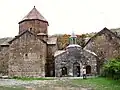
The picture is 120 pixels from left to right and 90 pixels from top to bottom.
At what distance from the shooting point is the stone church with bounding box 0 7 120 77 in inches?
1864

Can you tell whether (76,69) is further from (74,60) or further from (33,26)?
(33,26)

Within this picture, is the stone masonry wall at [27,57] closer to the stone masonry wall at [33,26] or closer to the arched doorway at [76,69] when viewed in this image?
the stone masonry wall at [33,26]

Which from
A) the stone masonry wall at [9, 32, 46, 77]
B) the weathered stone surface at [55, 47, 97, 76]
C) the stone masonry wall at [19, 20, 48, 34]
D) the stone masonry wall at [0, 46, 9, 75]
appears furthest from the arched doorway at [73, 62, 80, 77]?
the stone masonry wall at [0, 46, 9, 75]

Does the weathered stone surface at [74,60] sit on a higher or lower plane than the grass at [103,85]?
higher

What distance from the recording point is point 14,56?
48969 millimetres

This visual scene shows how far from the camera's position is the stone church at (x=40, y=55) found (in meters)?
47.3

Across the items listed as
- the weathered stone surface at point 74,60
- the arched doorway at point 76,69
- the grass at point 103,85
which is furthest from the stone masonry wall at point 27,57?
the grass at point 103,85

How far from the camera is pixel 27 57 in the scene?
4850 cm

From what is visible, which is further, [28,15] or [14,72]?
[28,15]

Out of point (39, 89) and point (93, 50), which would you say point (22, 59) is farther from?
point (39, 89)

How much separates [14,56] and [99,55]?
A: 13.8 m

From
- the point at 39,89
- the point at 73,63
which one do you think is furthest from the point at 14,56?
the point at 39,89

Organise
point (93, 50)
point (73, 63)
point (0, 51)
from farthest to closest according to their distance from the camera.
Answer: point (0, 51)
point (93, 50)
point (73, 63)

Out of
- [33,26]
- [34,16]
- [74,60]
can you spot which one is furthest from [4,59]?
[74,60]
